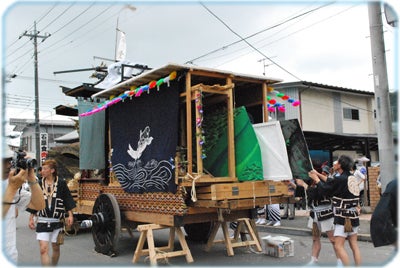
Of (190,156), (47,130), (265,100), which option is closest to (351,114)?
(265,100)

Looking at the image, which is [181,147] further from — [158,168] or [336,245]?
[336,245]

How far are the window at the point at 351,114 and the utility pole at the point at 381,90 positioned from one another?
55.4ft

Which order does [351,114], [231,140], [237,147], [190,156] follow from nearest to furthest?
1. [190,156]
2. [231,140]
3. [237,147]
4. [351,114]

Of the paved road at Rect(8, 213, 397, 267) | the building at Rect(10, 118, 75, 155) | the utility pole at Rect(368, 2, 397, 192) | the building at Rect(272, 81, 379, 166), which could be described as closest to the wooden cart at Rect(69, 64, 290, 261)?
the paved road at Rect(8, 213, 397, 267)

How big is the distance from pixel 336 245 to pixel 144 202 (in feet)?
11.7

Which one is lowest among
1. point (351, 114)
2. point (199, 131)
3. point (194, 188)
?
point (194, 188)

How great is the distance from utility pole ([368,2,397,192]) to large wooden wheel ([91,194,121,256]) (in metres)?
6.32

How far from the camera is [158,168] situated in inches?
290

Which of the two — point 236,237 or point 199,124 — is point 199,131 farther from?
point 236,237

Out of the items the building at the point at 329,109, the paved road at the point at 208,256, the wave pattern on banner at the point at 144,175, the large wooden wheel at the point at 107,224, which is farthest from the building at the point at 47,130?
the wave pattern on banner at the point at 144,175

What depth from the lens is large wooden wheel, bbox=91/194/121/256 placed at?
780 centimetres

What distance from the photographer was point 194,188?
21.9 ft

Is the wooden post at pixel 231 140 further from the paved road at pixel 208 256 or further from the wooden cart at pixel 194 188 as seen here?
the paved road at pixel 208 256

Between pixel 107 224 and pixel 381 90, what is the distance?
23.2 feet
